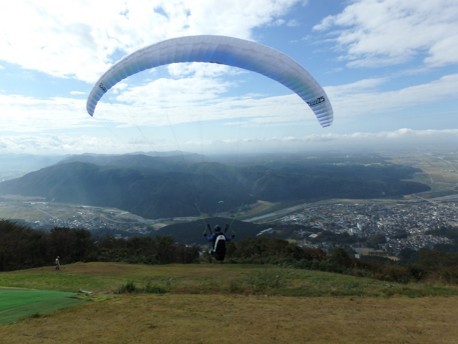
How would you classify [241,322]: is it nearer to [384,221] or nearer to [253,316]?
[253,316]

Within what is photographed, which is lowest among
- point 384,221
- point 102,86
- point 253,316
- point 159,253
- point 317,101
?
point 384,221

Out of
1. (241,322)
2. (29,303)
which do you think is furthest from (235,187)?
(241,322)

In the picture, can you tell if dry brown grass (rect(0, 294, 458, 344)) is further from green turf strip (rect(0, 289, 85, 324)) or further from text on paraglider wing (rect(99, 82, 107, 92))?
text on paraglider wing (rect(99, 82, 107, 92))

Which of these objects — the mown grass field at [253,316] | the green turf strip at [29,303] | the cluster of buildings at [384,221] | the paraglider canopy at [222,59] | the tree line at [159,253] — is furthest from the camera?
the cluster of buildings at [384,221]

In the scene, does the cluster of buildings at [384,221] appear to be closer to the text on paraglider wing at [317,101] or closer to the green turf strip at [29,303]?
the text on paraglider wing at [317,101]

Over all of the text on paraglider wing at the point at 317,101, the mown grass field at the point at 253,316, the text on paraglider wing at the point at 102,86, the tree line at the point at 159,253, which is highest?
the text on paraglider wing at the point at 102,86

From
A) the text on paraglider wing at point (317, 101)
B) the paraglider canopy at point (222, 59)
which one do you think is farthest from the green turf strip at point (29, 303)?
the text on paraglider wing at point (317, 101)

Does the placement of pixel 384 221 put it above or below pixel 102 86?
below
